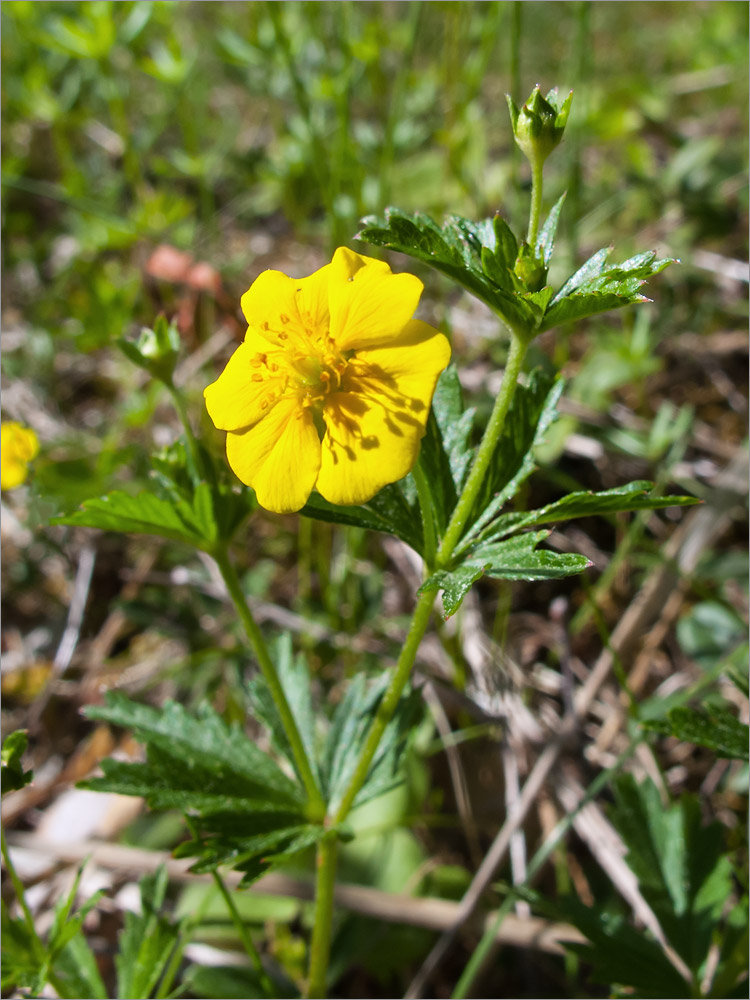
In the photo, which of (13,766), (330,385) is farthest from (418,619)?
(13,766)

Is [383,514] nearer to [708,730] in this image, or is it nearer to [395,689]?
[395,689]

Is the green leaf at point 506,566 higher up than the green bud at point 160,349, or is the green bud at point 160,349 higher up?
the green bud at point 160,349

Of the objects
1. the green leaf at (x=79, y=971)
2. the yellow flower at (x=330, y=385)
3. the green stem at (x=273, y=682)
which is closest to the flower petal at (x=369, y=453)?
the yellow flower at (x=330, y=385)

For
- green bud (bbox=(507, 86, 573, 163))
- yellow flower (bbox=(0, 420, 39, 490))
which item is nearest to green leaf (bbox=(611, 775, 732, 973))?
green bud (bbox=(507, 86, 573, 163))

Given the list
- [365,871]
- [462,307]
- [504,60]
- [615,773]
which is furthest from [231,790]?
[504,60]

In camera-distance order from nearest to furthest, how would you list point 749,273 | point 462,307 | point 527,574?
point 527,574 → point 749,273 → point 462,307

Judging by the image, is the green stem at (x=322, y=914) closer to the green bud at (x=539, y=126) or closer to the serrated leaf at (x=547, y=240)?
the serrated leaf at (x=547, y=240)

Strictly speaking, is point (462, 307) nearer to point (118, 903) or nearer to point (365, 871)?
point (365, 871)

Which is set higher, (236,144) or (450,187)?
(236,144)
